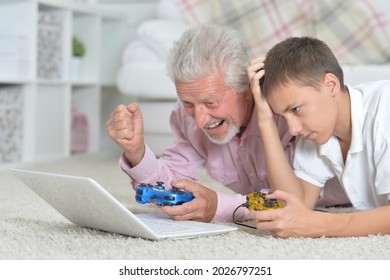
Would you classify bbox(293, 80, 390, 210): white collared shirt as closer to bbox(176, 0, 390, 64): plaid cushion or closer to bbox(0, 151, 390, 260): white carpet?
bbox(0, 151, 390, 260): white carpet

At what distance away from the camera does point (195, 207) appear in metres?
1.48

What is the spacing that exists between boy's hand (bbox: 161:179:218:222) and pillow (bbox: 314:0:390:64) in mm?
1563

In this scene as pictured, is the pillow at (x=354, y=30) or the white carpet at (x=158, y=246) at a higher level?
the pillow at (x=354, y=30)

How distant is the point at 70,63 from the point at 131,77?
22.9 inches

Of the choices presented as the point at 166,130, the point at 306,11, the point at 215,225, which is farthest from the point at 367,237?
the point at 306,11

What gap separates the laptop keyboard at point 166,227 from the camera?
4.45ft

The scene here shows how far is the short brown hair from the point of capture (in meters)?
1.40

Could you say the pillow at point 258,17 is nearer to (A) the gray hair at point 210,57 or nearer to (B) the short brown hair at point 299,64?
(A) the gray hair at point 210,57

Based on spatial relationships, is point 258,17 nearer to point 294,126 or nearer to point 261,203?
point 294,126

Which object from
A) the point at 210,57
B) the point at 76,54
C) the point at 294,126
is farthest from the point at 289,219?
the point at 76,54

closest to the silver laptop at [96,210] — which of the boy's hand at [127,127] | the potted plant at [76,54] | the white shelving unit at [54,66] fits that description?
the boy's hand at [127,127]

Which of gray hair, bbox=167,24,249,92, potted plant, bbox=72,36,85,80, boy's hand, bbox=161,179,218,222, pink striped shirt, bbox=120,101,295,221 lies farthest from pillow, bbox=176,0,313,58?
boy's hand, bbox=161,179,218,222

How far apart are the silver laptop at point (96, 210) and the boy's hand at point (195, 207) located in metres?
0.02
